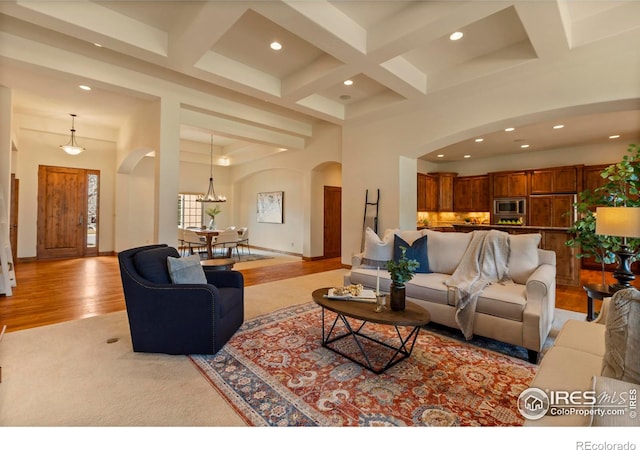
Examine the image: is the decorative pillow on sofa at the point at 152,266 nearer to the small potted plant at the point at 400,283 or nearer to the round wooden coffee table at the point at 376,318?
the round wooden coffee table at the point at 376,318

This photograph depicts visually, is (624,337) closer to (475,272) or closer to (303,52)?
(475,272)

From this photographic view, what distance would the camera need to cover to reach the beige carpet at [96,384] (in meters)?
1.74

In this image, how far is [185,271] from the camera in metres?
2.70

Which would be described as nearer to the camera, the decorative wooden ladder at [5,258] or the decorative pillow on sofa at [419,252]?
the decorative pillow on sofa at [419,252]

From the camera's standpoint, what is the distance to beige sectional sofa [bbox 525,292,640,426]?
102cm

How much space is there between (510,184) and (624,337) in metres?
7.77

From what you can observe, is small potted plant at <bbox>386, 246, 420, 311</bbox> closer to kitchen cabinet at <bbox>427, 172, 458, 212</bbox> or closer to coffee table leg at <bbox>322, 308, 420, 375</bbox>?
coffee table leg at <bbox>322, 308, 420, 375</bbox>

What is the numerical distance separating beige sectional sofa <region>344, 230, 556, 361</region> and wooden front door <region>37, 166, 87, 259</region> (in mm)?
7335

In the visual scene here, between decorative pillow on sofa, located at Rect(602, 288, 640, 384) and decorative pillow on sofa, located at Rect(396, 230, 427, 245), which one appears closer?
decorative pillow on sofa, located at Rect(602, 288, 640, 384)

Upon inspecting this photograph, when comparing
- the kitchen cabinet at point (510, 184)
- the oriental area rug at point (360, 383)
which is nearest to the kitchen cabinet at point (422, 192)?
the kitchen cabinet at point (510, 184)

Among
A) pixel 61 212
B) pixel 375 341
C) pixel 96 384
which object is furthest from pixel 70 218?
pixel 375 341

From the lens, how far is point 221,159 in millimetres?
10016

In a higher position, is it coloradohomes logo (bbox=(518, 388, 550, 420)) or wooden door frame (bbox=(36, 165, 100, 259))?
wooden door frame (bbox=(36, 165, 100, 259))

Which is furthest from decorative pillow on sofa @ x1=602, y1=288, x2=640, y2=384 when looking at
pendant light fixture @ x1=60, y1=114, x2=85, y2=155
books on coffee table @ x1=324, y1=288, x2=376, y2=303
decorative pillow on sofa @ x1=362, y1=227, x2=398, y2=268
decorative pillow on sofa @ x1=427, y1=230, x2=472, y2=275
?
pendant light fixture @ x1=60, y1=114, x2=85, y2=155
